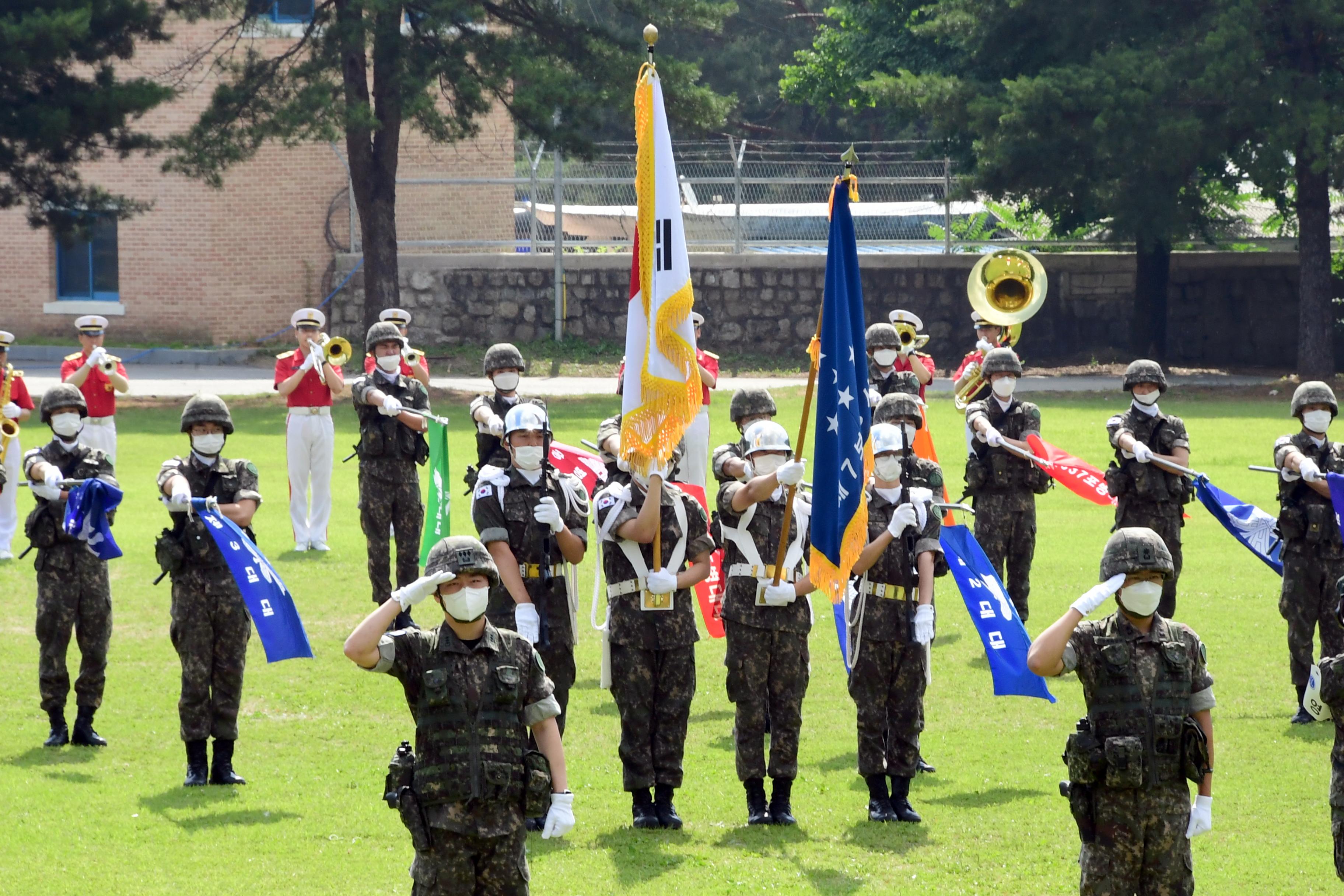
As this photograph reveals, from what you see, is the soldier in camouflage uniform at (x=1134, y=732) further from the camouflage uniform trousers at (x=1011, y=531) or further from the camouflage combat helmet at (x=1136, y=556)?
the camouflage uniform trousers at (x=1011, y=531)

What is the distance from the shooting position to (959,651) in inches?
508

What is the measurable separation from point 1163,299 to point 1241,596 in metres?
18.3

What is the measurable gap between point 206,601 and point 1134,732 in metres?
5.31

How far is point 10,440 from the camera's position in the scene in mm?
13875

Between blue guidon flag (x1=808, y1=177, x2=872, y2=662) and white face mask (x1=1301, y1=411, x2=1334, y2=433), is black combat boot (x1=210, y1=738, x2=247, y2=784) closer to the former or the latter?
white face mask (x1=1301, y1=411, x2=1334, y2=433)

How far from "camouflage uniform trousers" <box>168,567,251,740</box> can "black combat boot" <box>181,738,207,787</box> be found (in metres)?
0.06

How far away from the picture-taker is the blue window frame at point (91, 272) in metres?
34.8

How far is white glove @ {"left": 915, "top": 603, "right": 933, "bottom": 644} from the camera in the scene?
8750 mm

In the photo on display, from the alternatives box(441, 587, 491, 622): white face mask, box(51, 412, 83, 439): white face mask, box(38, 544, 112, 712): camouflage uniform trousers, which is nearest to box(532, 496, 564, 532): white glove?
box(441, 587, 491, 622): white face mask

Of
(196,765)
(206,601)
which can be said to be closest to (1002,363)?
(206,601)

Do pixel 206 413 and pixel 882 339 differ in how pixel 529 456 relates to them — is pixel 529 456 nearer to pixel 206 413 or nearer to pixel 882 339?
pixel 206 413

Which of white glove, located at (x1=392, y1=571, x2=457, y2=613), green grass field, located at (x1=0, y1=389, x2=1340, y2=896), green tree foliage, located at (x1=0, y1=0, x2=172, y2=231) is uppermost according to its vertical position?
green tree foliage, located at (x1=0, y1=0, x2=172, y2=231)

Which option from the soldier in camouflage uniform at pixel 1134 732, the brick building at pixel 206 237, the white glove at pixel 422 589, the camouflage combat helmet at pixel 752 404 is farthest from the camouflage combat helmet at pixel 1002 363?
the brick building at pixel 206 237

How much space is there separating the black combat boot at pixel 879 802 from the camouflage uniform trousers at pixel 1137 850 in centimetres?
260
